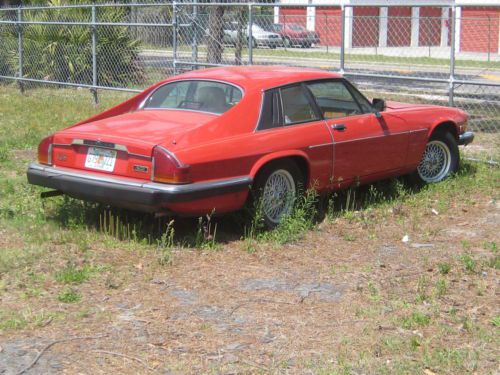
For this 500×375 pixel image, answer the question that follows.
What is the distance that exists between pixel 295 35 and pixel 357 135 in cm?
1110

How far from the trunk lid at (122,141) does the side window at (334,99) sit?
1.20 m

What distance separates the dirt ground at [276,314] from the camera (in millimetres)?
4527

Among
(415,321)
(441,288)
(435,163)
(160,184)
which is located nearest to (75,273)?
(160,184)

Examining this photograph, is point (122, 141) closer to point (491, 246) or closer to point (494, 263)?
point (494, 263)

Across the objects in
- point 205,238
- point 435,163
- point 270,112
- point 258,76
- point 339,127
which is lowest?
point 205,238

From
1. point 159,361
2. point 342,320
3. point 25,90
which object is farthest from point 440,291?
point 25,90

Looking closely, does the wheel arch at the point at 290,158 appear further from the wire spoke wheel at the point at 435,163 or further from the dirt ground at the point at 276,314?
the wire spoke wheel at the point at 435,163

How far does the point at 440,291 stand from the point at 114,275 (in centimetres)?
228

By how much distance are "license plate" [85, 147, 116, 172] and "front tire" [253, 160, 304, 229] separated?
→ 3.93 ft

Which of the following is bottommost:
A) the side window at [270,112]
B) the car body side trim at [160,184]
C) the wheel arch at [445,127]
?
the car body side trim at [160,184]

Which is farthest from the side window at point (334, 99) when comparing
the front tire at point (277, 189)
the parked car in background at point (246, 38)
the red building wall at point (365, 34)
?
the red building wall at point (365, 34)

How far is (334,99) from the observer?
7.89 meters

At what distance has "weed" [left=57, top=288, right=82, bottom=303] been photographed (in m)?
5.37

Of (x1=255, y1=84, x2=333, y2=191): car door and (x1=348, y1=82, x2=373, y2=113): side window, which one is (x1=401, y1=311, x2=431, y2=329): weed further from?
(x1=348, y1=82, x2=373, y2=113): side window
